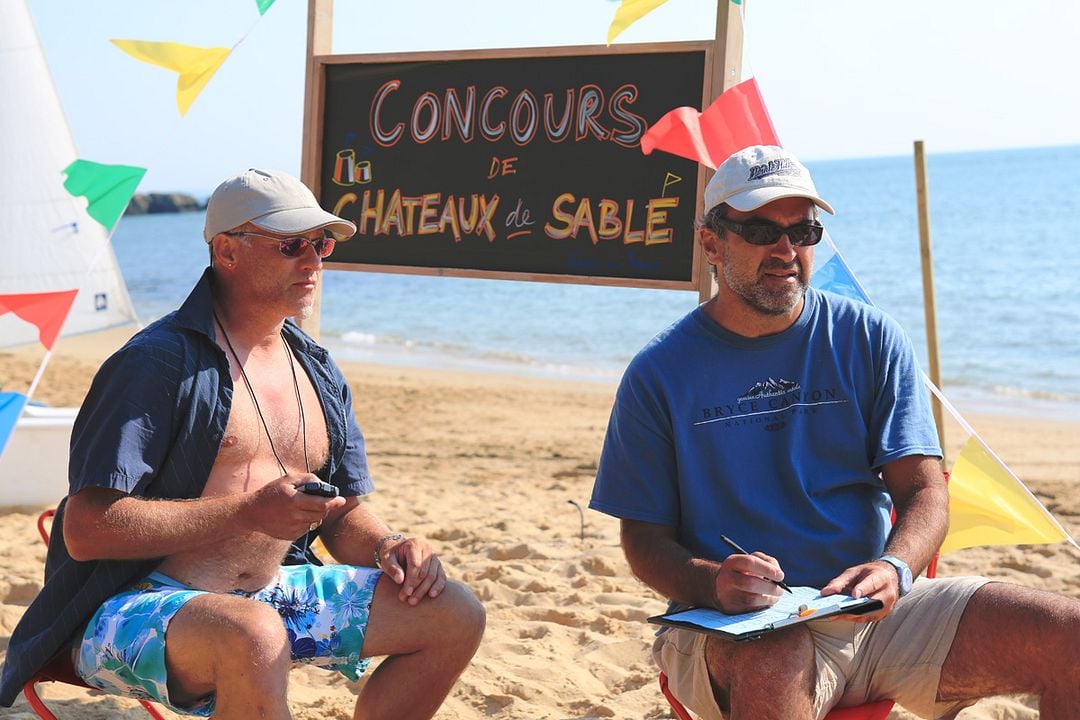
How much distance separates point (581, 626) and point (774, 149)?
2.10 metres

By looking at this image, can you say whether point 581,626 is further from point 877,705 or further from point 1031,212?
point 1031,212

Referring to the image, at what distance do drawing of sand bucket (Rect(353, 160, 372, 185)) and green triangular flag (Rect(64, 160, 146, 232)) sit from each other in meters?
0.79

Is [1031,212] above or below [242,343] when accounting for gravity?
above

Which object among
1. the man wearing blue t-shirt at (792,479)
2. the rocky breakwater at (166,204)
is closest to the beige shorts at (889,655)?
the man wearing blue t-shirt at (792,479)

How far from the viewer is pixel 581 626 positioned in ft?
13.8

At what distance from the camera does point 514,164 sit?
12.7 feet

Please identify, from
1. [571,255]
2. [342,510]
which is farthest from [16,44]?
[342,510]

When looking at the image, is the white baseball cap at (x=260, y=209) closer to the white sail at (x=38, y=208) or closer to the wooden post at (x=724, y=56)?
the wooden post at (x=724, y=56)

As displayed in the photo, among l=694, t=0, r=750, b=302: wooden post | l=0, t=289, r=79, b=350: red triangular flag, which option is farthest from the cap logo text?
l=0, t=289, r=79, b=350: red triangular flag

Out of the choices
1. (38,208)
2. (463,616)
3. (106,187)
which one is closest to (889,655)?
(463,616)

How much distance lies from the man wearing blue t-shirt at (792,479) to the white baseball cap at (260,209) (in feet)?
2.78

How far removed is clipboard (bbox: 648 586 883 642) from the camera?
2270 mm

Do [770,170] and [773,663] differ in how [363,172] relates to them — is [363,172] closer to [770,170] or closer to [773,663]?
[770,170]

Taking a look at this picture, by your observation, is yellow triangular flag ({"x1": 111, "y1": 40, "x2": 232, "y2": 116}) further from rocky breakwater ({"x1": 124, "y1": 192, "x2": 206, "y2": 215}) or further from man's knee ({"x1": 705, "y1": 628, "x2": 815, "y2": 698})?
rocky breakwater ({"x1": 124, "y1": 192, "x2": 206, "y2": 215})
